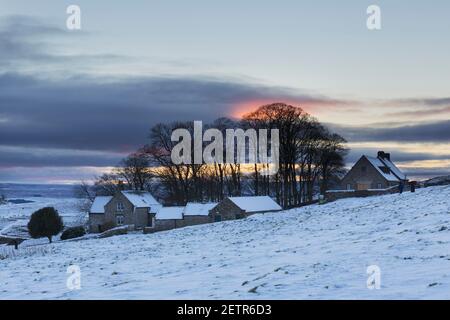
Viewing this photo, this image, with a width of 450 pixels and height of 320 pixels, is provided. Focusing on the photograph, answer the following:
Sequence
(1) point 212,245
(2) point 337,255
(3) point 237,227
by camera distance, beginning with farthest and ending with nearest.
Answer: (3) point 237,227 < (1) point 212,245 < (2) point 337,255

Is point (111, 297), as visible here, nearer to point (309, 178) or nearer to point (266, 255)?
point (266, 255)

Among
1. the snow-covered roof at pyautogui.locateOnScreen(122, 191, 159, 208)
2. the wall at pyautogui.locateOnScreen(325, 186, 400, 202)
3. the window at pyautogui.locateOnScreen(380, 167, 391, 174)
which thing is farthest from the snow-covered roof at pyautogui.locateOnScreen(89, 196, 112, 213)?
the window at pyautogui.locateOnScreen(380, 167, 391, 174)

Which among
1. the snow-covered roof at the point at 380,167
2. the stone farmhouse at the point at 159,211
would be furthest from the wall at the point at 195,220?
the snow-covered roof at the point at 380,167

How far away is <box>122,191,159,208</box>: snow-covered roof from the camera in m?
78.1

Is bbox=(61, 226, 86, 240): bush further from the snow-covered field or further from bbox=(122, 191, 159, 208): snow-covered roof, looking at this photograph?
the snow-covered field

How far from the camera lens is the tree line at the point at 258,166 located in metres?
76.2

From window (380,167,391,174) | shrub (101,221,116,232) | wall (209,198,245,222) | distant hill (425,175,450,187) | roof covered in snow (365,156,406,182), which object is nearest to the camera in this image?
distant hill (425,175,450,187)

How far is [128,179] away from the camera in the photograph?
307ft

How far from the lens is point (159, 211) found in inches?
2704

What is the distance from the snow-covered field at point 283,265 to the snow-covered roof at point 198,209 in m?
31.8

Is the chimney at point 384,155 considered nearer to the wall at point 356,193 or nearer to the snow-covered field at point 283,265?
the wall at point 356,193

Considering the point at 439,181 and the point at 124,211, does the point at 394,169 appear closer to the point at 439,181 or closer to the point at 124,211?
the point at 439,181
